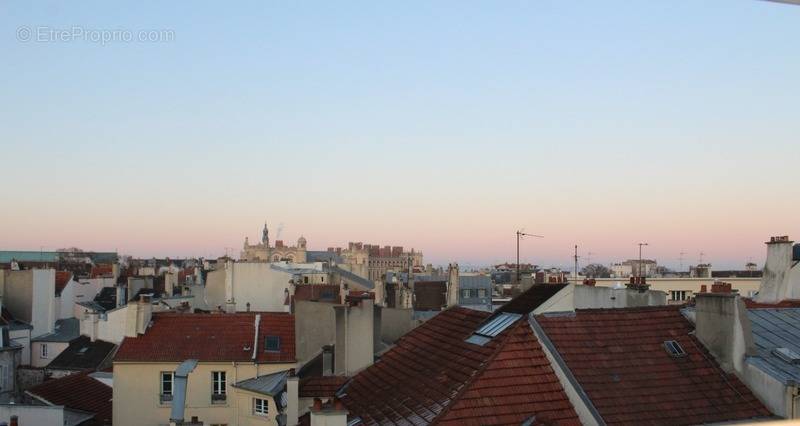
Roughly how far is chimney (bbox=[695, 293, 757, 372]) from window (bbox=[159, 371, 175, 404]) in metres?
11.5

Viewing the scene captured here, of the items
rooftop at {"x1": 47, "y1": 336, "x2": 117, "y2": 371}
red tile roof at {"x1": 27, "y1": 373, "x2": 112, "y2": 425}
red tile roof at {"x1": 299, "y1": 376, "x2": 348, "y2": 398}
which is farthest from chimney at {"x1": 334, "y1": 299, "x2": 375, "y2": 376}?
rooftop at {"x1": 47, "y1": 336, "x2": 117, "y2": 371}

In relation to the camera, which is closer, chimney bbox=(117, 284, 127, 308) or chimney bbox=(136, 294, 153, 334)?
chimney bbox=(136, 294, 153, 334)

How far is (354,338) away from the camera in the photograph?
13219 millimetres

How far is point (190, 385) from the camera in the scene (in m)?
17.2

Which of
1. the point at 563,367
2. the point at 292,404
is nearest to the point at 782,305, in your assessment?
the point at 563,367

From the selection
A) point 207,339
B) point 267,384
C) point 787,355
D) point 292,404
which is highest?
point 787,355

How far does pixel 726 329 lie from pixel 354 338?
5997 mm

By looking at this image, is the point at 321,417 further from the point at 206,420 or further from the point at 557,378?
the point at 206,420

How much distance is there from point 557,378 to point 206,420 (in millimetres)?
9748

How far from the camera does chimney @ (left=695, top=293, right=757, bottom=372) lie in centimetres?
1059

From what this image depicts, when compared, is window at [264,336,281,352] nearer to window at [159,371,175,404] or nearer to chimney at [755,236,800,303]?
window at [159,371,175,404]

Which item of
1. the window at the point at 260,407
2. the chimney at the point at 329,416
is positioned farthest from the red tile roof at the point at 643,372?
the window at the point at 260,407

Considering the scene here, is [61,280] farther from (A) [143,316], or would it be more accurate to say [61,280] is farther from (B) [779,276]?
(B) [779,276]

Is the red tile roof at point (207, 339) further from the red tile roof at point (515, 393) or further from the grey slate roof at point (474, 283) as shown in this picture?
the grey slate roof at point (474, 283)
